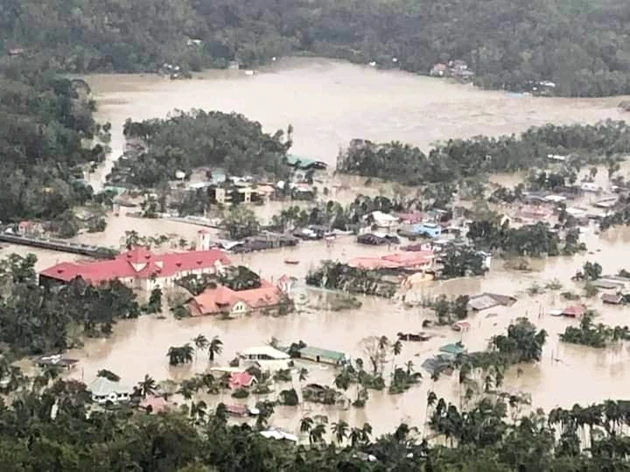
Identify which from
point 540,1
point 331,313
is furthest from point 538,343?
point 540,1

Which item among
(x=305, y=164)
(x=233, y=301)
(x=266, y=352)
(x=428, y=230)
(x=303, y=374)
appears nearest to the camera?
(x=303, y=374)

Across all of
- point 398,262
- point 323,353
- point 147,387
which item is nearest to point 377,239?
point 398,262

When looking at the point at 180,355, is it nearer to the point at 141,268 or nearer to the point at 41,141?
the point at 141,268

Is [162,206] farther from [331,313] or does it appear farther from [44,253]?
[331,313]

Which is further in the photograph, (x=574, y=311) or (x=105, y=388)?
(x=574, y=311)

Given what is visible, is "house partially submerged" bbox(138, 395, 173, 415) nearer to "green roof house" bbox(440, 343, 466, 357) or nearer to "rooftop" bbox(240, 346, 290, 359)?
"rooftop" bbox(240, 346, 290, 359)

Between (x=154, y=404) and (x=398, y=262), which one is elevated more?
(x=398, y=262)

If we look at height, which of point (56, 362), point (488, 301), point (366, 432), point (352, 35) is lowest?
point (56, 362)
